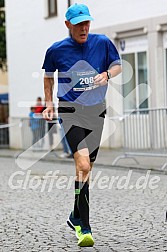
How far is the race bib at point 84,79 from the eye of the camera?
655cm

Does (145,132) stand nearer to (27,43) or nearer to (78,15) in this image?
(78,15)

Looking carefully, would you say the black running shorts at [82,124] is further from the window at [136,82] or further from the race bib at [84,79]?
the window at [136,82]

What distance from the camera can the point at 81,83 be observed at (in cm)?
657

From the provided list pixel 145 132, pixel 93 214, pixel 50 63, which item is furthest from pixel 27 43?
pixel 50 63

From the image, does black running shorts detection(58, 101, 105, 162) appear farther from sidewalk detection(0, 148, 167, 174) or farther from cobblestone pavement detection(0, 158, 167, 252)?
sidewalk detection(0, 148, 167, 174)

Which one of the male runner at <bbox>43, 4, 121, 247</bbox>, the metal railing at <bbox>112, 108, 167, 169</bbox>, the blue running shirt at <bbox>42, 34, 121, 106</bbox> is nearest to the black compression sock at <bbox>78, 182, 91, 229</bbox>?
the male runner at <bbox>43, 4, 121, 247</bbox>

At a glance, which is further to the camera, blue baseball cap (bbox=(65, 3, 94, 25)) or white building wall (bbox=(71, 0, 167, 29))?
white building wall (bbox=(71, 0, 167, 29))

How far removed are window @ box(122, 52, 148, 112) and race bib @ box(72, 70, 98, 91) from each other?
50.1ft

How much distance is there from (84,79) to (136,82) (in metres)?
15.8

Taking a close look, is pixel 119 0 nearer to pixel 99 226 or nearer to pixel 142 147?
pixel 142 147

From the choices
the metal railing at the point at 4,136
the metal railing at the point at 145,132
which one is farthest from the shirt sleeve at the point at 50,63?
the metal railing at the point at 4,136

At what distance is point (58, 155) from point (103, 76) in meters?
14.3

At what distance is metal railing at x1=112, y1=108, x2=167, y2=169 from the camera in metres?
15.5

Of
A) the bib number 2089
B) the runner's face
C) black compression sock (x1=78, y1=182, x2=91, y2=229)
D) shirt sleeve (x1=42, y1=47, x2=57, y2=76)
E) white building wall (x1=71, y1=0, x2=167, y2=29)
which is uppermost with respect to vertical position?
white building wall (x1=71, y1=0, x2=167, y2=29)
